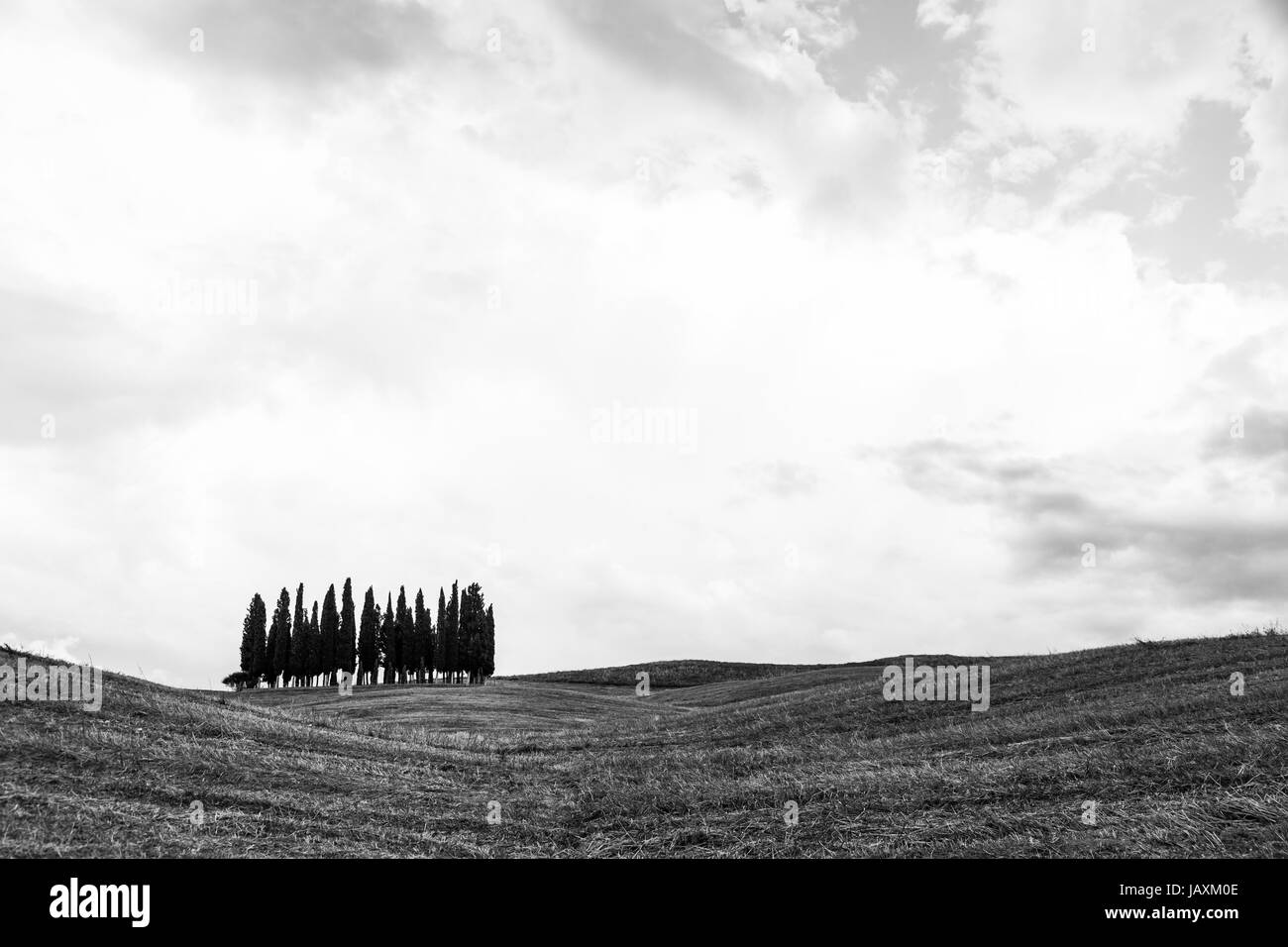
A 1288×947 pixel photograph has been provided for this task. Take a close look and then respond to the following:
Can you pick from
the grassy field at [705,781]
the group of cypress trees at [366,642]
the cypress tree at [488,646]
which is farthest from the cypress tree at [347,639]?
the grassy field at [705,781]

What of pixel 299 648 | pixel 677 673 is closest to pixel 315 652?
pixel 299 648

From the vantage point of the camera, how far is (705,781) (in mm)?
20156

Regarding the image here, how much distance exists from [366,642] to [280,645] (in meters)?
9.73

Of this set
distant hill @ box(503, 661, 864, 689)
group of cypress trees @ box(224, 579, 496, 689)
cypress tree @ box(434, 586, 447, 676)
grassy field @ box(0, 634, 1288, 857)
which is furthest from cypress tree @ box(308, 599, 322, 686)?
grassy field @ box(0, 634, 1288, 857)

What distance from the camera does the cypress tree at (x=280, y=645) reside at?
100875 millimetres

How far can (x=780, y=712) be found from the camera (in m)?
33.9

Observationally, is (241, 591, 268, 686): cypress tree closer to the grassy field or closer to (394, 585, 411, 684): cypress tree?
(394, 585, 411, 684): cypress tree

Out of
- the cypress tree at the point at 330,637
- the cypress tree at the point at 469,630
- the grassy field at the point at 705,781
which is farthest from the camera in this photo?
the cypress tree at the point at 330,637

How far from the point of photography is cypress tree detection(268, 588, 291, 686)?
331ft

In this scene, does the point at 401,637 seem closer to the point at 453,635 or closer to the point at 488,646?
the point at 453,635

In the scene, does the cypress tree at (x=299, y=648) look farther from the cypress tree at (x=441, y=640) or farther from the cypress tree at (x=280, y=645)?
the cypress tree at (x=441, y=640)

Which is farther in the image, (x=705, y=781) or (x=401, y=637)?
(x=401, y=637)

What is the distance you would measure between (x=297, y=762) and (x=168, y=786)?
13.5 feet
